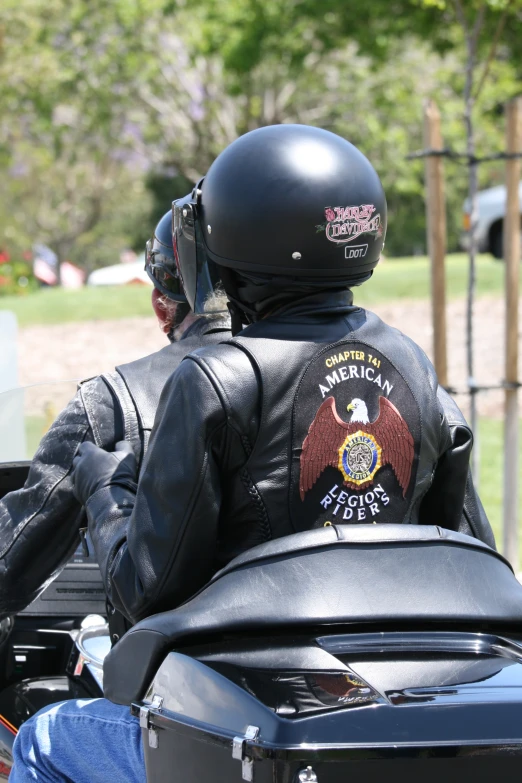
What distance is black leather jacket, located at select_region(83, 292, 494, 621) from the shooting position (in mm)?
1883

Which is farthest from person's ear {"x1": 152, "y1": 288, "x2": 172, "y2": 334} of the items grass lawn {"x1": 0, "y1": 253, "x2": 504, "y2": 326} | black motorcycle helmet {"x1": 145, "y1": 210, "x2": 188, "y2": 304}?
grass lawn {"x1": 0, "y1": 253, "x2": 504, "y2": 326}

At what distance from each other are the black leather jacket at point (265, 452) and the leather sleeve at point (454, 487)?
0.52 ft

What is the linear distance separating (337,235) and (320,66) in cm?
2533

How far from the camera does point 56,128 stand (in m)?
27.0

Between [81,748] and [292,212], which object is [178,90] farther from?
[81,748]

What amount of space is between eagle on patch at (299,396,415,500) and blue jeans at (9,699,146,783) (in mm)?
653

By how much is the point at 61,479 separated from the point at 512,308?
393 centimetres

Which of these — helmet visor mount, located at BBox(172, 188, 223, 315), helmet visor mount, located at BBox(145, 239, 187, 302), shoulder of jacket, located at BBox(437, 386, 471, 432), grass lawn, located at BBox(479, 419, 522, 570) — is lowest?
grass lawn, located at BBox(479, 419, 522, 570)

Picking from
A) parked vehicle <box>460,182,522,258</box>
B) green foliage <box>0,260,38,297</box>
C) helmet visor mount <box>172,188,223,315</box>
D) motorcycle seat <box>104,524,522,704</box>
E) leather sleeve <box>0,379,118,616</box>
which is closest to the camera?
motorcycle seat <box>104,524,522,704</box>

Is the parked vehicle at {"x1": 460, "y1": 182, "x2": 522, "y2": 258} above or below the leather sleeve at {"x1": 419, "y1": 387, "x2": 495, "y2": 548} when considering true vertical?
below

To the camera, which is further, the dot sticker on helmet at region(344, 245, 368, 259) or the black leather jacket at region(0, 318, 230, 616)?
the black leather jacket at region(0, 318, 230, 616)

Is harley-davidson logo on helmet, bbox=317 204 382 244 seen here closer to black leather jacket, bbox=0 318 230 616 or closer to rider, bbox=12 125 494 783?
rider, bbox=12 125 494 783

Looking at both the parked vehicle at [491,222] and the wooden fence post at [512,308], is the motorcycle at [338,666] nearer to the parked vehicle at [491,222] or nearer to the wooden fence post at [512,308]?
the wooden fence post at [512,308]

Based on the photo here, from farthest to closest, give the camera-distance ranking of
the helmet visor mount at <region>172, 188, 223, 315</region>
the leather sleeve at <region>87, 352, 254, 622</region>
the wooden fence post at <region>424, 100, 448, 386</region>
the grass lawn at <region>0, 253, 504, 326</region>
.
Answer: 1. the grass lawn at <region>0, 253, 504, 326</region>
2. the wooden fence post at <region>424, 100, 448, 386</region>
3. the helmet visor mount at <region>172, 188, 223, 315</region>
4. the leather sleeve at <region>87, 352, 254, 622</region>
